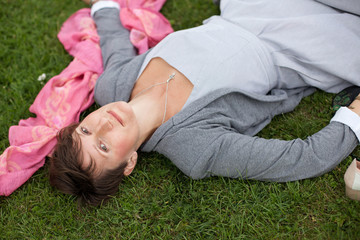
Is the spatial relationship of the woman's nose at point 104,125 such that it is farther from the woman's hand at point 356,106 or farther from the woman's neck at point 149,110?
the woman's hand at point 356,106

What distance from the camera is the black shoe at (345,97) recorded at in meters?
3.07

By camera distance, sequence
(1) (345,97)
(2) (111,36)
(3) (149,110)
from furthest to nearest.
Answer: (2) (111,36) → (1) (345,97) → (3) (149,110)

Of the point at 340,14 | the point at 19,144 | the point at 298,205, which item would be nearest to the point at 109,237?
the point at 19,144

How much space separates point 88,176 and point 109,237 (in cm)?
52

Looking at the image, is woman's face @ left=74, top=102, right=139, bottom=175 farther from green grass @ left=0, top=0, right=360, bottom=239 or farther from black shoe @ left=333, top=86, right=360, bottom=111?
black shoe @ left=333, top=86, right=360, bottom=111

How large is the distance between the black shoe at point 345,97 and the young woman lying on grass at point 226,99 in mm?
74

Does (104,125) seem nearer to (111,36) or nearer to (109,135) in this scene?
(109,135)

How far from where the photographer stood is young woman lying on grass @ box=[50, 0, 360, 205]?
2744 mm

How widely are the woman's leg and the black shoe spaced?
0.06 metres

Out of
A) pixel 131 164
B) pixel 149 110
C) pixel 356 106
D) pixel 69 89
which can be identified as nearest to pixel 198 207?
pixel 131 164

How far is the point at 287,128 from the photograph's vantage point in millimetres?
3221

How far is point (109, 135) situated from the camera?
2.68m

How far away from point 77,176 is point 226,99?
1375mm

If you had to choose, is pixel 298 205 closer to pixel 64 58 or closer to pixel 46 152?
pixel 46 152
